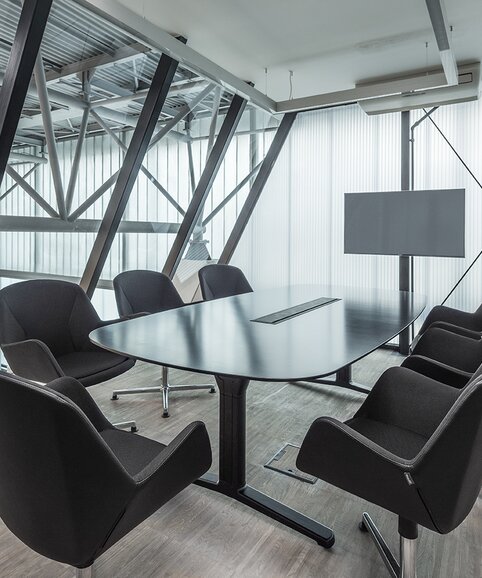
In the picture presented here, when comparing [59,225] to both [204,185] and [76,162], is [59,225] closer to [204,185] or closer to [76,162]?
[76,162]

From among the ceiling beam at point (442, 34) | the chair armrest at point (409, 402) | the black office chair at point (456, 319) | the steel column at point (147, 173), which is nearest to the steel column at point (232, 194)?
the steel column at point (147, 173)

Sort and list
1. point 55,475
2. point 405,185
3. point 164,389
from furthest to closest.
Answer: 1. point 405,185
2. point 164,389
3. point 55,475

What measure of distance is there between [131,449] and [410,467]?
960 millimetres

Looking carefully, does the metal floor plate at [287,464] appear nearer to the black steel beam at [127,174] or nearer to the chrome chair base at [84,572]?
the chrome chair base at [84,572]

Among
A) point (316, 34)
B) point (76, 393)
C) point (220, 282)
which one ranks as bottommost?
point (76, 393)

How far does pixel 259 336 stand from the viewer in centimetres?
228

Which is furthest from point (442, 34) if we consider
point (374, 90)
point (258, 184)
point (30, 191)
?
point (258, 184)

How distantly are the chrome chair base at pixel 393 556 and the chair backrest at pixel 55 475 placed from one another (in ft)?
3.01

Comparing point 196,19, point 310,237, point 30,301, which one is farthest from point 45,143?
point 310,237

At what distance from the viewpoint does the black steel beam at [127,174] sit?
143 inches

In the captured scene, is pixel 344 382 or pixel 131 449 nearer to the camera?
pixel 131 449

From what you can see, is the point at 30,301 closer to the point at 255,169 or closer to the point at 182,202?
the point at 182,202

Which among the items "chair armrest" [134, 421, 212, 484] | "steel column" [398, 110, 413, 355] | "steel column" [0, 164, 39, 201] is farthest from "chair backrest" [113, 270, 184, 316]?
"steel column" [398, 110, 413, 355]

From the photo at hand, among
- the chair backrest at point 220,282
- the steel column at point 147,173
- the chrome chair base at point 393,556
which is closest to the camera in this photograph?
the chrome chair base at point 393,556
